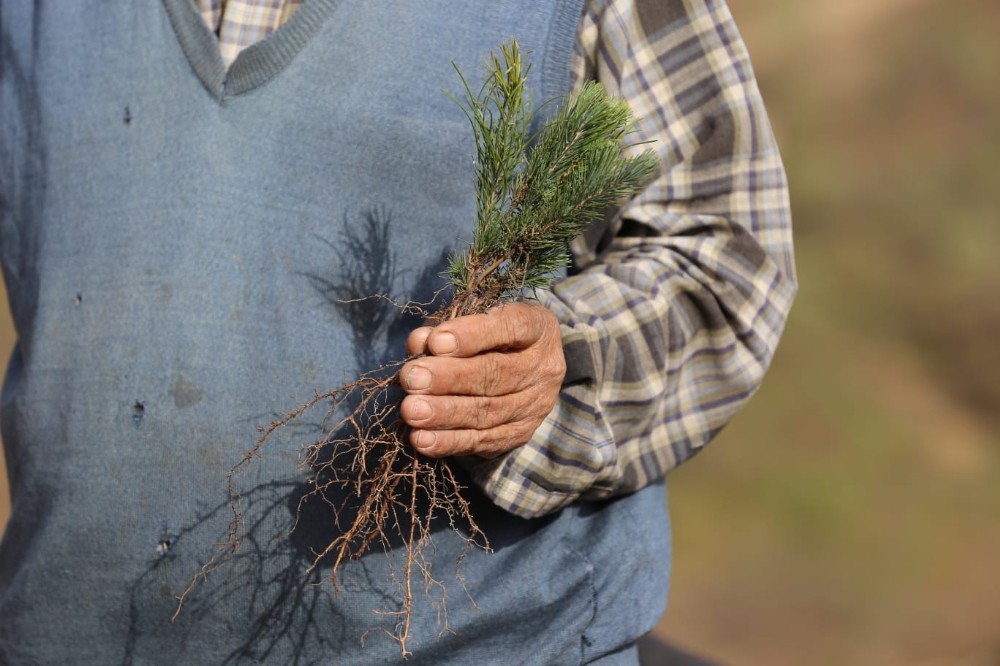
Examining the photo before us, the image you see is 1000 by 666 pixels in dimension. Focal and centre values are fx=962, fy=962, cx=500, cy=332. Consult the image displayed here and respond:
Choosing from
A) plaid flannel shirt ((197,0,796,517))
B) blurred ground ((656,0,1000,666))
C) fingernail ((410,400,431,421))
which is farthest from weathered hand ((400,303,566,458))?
blurred ground ((656,0,1000,666))

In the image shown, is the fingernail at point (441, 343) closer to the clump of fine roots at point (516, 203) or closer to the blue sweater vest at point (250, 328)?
the clump of fine roots at point (516, 203)

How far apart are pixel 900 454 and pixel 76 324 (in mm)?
5361

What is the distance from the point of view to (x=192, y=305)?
1.21m

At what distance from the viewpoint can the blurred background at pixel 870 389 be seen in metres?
4.77

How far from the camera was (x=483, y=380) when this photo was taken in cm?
101

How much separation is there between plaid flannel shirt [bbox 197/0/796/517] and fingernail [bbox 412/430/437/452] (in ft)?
1.16

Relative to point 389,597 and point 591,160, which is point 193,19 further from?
point 389,597

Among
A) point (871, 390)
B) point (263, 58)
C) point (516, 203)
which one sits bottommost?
point (871, 390)

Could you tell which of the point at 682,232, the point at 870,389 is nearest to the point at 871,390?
the point at 870,389

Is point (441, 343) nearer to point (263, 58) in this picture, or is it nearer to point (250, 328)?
point (250, 328)

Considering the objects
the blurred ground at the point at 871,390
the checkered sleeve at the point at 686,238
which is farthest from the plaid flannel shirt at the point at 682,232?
the blurred ground at the point at 871,390

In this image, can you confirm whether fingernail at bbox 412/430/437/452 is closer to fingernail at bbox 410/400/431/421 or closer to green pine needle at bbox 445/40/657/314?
fingernail at bbox 410/400/431/421

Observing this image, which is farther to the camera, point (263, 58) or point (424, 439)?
point (263, 58)

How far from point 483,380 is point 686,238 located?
48 cm
